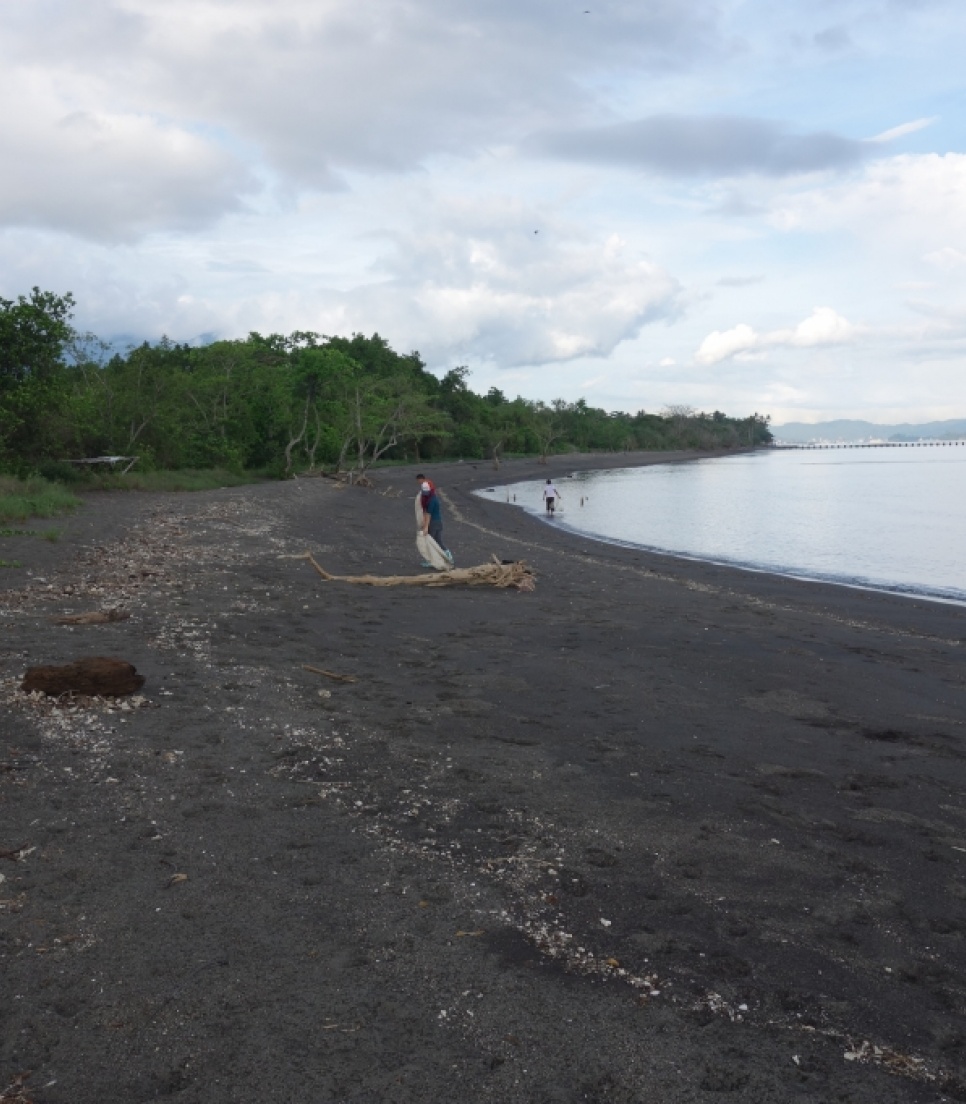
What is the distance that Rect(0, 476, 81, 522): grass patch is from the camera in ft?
67.7

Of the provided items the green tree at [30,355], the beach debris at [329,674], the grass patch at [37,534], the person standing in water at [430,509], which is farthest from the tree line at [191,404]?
the beach debris at [329,674]

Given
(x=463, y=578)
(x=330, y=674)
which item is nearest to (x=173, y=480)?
(x=463, y=578)

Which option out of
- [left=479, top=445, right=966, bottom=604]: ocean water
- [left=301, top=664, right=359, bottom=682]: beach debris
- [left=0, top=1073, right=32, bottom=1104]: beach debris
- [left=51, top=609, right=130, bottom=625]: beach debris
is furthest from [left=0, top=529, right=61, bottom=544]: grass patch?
[left=479, top=445, right=966, bottom=604]: ocean water

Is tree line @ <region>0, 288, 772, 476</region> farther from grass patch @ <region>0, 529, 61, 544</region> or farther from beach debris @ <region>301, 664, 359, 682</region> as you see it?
beach debris @ <region>301, 664, 359, 682</region>

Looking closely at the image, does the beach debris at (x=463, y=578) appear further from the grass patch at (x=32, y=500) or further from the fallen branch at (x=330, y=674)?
the grass patch at (x=32, y=500)

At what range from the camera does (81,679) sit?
794 centimetres

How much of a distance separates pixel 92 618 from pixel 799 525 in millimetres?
34317

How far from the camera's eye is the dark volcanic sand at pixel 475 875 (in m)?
3.76

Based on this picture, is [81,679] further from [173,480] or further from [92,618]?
[173,480]

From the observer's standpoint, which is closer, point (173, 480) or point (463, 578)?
point (463, 578)

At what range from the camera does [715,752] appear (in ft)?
25.5

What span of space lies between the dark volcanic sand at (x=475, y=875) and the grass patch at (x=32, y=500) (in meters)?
10.2

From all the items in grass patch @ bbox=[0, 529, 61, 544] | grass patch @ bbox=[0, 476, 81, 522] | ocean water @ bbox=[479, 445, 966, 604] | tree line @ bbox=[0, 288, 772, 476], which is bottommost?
ocean water @ bbox=[479, 445, 966, 604]

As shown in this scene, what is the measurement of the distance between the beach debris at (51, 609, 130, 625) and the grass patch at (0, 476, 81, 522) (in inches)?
405
